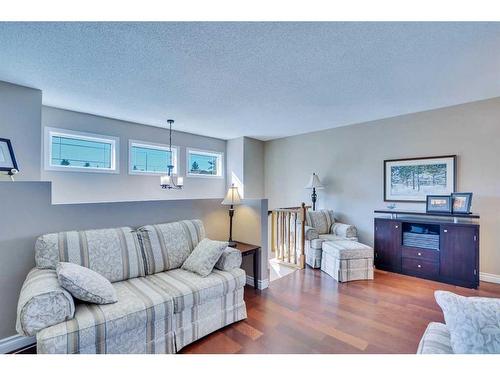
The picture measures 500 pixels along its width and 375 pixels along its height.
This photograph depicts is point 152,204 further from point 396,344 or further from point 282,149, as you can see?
point 282,149

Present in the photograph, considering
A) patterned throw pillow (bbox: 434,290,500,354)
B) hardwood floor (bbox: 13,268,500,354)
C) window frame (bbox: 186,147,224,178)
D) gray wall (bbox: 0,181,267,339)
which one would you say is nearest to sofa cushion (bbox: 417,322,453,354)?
patterned throw pillow (bbox: 434,290,500,354)

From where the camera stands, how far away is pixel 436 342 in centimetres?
108

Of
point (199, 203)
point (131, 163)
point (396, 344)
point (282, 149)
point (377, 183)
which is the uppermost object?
point (282, 149)

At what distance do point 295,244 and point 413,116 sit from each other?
2.90m

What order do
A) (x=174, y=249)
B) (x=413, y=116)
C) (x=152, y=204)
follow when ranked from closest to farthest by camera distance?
1. (x=174, y=249)
2. (x=152, y=204)
3. (x=413, y=116)

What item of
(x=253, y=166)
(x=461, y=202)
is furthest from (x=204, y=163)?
(x=461, y=202)

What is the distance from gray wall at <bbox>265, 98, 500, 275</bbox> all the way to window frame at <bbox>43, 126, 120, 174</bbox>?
338 centimetres

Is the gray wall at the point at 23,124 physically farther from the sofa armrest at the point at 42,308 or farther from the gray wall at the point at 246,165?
the gray wall at the point at 246,165

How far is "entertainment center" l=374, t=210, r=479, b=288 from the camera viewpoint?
3.06 metres

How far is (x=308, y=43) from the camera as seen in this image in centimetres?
198

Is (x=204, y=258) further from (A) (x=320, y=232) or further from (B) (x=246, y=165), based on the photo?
(B) (x=246, y=165)

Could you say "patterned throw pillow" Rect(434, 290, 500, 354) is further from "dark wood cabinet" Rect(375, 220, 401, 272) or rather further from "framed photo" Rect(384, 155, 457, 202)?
"framed photo" Rect(384, 155, 457, 202)

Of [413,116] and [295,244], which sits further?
[295,244]
